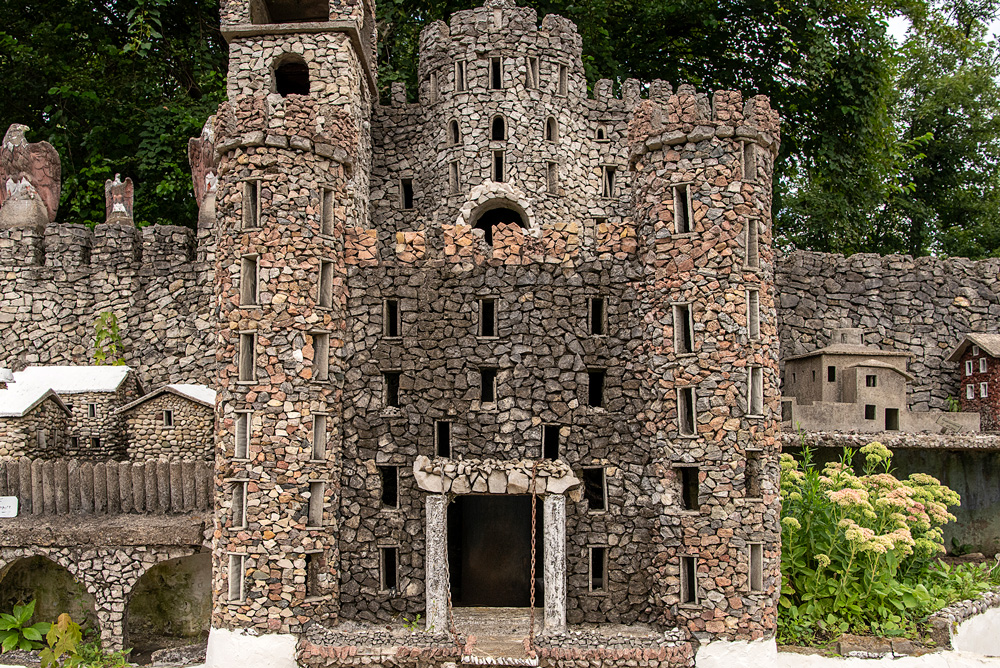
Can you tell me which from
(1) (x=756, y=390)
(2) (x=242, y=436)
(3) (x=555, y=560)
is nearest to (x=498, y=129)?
(1) (x=756, y=390)

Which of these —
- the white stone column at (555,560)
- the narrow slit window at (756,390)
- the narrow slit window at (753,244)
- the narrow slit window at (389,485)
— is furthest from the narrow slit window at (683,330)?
the narrow slit window at (389,485)

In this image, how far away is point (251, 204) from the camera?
58.8 ft

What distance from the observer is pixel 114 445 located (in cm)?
2283

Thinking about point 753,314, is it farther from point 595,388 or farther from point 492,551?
point 492,551

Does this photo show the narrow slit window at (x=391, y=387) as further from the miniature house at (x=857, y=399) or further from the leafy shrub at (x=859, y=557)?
the miniature house at (x=857, y=399)

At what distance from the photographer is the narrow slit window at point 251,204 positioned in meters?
17.8

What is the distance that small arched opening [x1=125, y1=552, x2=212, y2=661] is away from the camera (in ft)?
66.5

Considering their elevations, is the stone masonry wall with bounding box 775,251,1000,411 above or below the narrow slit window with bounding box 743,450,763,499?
above

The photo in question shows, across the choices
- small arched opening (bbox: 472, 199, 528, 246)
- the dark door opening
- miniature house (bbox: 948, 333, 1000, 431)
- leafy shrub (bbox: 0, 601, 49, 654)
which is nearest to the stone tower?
the dark door opening

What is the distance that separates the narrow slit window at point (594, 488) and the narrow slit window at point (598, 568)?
0.84 m

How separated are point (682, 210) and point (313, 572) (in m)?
10.1

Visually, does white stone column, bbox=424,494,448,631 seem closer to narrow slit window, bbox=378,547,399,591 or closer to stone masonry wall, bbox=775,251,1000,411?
narrow slit window, bbox=378,547,399,591

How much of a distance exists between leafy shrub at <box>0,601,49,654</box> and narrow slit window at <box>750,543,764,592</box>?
14.8 meters

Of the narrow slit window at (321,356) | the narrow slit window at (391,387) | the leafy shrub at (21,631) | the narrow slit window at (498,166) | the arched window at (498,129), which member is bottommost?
the leafy shrub at (21,631)
